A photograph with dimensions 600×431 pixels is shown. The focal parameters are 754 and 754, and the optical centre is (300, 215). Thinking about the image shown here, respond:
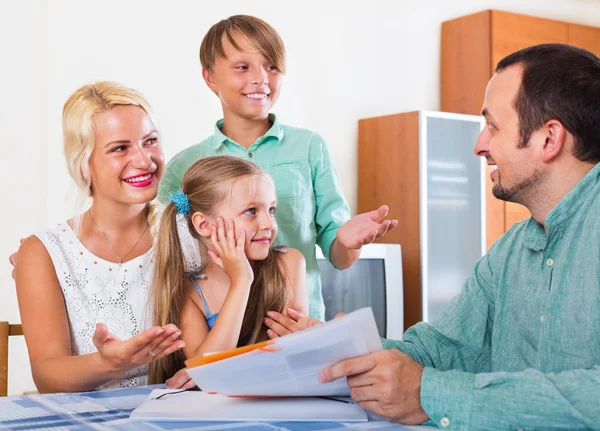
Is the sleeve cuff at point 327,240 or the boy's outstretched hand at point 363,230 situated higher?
the boy's outstretched hand at point 363,230

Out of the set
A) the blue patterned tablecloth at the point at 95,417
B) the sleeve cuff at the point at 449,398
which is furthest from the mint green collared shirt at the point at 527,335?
the blue patterned tablecloth at the point at 95,417

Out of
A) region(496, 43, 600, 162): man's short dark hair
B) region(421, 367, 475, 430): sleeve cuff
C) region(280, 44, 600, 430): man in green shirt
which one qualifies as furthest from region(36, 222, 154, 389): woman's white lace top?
region(496, 43, 600, 162): man's short dark hair

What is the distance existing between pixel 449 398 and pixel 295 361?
8.9 inches

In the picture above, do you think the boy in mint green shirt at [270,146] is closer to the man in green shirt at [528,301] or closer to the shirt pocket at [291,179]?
the shirt pocket at [291,179]

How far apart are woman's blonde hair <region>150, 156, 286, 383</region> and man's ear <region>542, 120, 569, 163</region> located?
71cm

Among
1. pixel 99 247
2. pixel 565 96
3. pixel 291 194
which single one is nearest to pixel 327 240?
pixel 291 194

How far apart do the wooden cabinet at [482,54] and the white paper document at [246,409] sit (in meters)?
3.53

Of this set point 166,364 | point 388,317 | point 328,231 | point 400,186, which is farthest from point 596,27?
point 166,364

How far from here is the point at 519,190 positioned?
4.53 ft

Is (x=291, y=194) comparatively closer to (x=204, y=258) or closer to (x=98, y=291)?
(x=204, y=258)

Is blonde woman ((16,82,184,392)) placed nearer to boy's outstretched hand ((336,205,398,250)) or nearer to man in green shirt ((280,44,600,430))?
boy's outstretched hand ((336,205,398,250))

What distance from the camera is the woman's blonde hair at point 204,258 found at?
166 cm

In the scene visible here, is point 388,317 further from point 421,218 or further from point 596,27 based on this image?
point 596,27

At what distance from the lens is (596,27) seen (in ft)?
17.2
